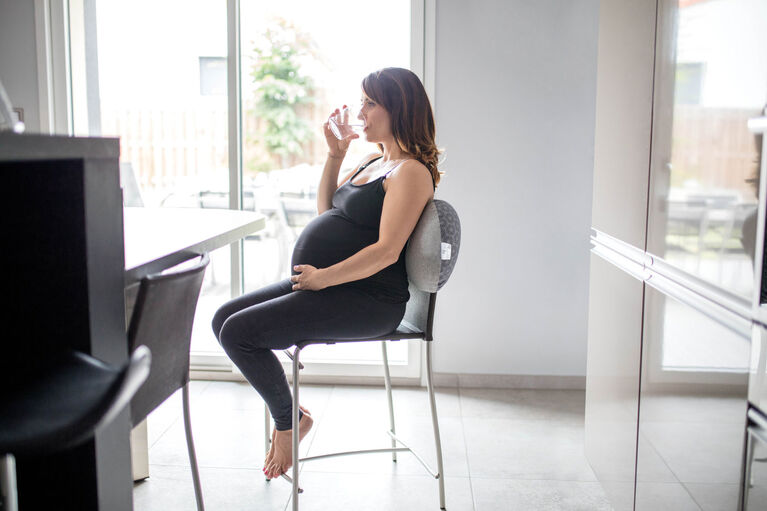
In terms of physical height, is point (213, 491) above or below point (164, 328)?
below

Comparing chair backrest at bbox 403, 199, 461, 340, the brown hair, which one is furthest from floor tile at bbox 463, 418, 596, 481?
the brown hair

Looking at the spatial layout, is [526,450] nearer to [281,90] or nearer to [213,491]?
[213,491]

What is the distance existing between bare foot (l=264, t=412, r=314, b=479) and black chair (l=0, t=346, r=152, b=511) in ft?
3.94

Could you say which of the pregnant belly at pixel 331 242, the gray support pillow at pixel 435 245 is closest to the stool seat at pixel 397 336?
the gray support pillow at pixel 435 245

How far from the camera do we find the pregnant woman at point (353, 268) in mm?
2143

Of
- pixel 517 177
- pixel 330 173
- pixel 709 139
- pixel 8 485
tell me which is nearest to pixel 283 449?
pixel 330 173

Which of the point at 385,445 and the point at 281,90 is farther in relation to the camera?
the point at 281,90

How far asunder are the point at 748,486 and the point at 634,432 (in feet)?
2.34

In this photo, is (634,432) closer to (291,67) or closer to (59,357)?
(59,357)

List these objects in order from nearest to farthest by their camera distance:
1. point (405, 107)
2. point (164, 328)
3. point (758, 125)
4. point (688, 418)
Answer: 1. point (758, 125)
2. point (164, 328)
3. point (688, 418)
4. point (405, 107)

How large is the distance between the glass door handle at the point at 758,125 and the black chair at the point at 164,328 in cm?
107

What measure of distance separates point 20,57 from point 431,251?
2.35 m

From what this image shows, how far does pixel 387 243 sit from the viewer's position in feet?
7.11

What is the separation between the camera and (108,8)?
3.42 metres
